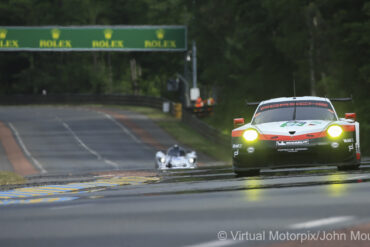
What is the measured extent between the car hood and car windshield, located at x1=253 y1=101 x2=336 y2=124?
1.33ft

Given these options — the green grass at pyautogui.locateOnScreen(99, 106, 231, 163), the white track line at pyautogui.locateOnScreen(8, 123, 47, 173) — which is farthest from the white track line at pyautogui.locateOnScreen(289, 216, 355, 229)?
the green grass at pyautogui.locateOnScreen(99, 106, 231, 163)

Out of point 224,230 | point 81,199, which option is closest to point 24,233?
point 224,230

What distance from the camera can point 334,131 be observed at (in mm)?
14148

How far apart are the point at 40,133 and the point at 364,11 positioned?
21.0m

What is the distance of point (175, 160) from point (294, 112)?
13.7 metres

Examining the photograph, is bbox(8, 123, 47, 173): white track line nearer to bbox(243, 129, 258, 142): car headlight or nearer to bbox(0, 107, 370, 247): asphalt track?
bbox(243, 129, 258, 142): car headlight

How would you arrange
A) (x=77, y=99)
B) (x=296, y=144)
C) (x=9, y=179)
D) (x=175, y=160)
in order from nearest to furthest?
(x=296, y=144)
(x=9, y=179)
(x=175, y=160)
(x=77, y=99)

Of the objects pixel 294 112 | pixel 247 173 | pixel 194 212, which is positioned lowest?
pixel 194 212

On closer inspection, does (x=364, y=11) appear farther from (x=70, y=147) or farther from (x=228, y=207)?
(x=228, y=207)

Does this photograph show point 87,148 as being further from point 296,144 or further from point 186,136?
point 296,144

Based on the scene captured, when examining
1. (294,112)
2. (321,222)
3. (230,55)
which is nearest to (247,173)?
(294,112)

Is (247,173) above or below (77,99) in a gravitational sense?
below

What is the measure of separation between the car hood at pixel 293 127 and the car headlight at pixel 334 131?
3.7 inches

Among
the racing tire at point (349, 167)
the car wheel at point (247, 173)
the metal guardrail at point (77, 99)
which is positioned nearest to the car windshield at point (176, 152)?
the car wheel at point (247, 173)
